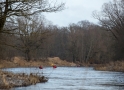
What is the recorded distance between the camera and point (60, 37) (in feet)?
349

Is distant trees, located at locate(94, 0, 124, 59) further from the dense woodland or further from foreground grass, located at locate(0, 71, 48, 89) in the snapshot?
foreground grass, located at locate(0, 71, 48, 89)

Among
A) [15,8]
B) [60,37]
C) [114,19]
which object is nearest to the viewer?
[15,8]

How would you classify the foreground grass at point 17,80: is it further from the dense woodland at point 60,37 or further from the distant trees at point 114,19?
the distant trees at point 114,19

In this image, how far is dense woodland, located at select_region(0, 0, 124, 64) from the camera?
19.7 meters

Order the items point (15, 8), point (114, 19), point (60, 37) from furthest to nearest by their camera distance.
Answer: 1. point (60, 37)
2. point (114, 19)
3. point (15, 8)

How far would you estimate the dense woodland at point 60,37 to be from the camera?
1973 centimetres

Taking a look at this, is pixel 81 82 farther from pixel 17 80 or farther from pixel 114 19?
pixel 114 19

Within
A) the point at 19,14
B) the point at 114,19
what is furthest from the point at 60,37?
the point at 19,14

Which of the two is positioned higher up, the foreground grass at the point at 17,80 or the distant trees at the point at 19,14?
the distant trees at the point at 19,14

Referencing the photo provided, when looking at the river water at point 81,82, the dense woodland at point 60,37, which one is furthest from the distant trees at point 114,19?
the river water at point 81,82

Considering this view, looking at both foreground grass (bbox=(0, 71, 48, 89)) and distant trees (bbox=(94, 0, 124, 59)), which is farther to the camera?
distant trees (bbox=(94, 0, 124, 59))

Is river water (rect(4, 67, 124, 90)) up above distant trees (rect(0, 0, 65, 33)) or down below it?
below

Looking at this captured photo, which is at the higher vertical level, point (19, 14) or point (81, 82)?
point (19, 14)

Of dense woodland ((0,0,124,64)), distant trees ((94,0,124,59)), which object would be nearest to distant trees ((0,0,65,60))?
dense woodland ((0,0,124,64))
